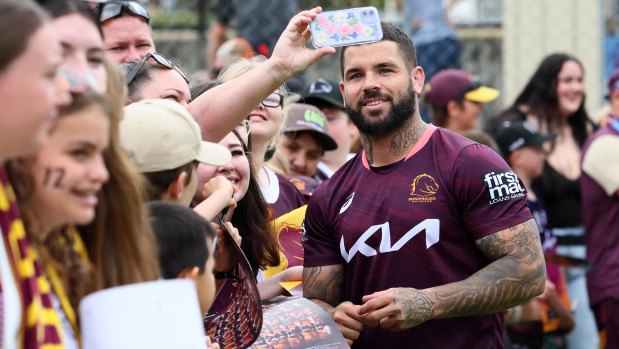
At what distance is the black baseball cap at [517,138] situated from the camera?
23.2 feet

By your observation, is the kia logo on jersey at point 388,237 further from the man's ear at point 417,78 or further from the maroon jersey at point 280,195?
the maroon jersey at point 280,195

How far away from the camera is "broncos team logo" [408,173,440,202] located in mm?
3887

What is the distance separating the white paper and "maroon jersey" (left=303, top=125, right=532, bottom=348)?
1.63 meters

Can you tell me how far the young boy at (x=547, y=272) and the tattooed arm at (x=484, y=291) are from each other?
2912 mm

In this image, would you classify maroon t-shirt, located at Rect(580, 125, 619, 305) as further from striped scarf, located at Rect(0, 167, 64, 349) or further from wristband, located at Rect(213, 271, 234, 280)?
striped scarf, located at Rect(0, 167, 64, 349)

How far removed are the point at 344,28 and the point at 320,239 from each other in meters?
0.79

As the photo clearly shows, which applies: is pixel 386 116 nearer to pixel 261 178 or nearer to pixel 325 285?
pixel 325 285

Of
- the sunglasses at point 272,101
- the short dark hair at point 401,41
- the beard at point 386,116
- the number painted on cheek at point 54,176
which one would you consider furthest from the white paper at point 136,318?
the sunglasses at point 272,101

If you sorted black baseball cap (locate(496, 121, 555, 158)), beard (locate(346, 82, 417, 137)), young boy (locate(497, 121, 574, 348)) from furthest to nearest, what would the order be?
black baseball cap (locate(496, 121, 555, 158))
young boy (locate(497, 121, 574, 348))
beard (locate(346, 82, 417, 137))

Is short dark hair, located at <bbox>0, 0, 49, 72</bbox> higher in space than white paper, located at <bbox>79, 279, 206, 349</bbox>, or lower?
higher

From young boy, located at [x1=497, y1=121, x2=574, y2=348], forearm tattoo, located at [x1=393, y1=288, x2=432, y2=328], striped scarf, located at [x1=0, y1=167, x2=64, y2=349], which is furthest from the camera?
young boy, located at [x1=497, y1=121, x2=574, y2=348]

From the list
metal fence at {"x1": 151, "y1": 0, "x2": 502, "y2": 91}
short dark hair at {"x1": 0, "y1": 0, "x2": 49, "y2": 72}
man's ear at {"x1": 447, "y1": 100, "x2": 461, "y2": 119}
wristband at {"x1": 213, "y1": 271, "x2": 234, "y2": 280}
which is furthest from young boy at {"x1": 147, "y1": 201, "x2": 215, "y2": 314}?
metal fence at {"x1": 151, "y1": 0, "x2": 502, "y2": 91}

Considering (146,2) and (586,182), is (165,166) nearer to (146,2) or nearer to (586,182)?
(586,182)

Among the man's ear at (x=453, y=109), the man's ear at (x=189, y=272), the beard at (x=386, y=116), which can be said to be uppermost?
the man's ear at (x=189, y=272)
